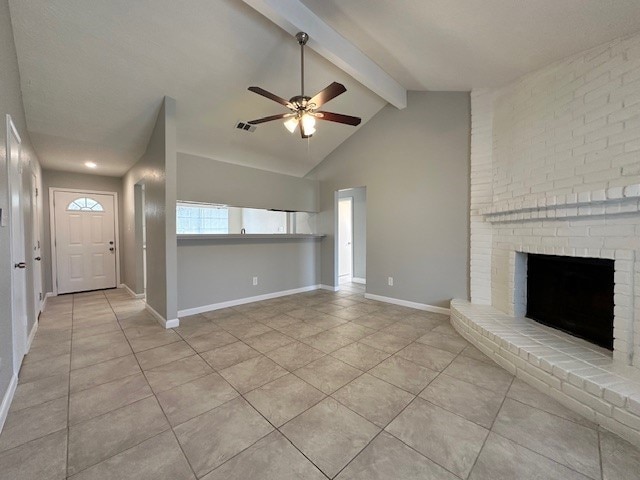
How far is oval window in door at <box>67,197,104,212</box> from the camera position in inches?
198

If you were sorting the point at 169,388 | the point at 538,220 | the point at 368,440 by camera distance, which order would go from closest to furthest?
the point at 368,440, the point at 169,388, the point at 538,220

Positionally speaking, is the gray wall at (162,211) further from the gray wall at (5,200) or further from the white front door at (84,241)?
the white front door at (84,241)

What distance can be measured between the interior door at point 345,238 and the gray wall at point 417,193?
1685 millimetres

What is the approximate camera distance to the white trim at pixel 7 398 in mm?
1571

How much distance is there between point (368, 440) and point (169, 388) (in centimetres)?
146

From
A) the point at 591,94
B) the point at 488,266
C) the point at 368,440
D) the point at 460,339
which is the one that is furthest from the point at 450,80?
the point at 368,440

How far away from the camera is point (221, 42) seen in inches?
101

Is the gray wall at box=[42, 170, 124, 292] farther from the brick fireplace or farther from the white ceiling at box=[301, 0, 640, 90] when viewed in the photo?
the brick fireplace

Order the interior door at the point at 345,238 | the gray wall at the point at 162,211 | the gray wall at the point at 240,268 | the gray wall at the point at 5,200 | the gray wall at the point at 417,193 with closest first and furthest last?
the gray wall at the point at 5,200 < the gray wall at the point at 162,211 < the gray wall at the point at 417,193 < the gray wall at the point at 240,268 < the interior door at the point at 345,238

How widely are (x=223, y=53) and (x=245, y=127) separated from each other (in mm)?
1051

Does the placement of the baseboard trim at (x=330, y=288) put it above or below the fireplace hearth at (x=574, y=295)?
below

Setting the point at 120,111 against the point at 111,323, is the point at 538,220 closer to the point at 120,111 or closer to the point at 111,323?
the point at 120,111

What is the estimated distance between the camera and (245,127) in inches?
144

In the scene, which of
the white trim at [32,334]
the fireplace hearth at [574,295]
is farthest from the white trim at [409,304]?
the white trim at [32,334]
